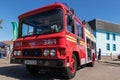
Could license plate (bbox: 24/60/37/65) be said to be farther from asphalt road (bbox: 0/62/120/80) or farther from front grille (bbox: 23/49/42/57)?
asphalt road (bbox: 0/62/120/80)

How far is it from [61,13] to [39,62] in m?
2.16

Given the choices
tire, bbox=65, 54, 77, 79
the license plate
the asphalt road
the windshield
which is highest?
the windshield

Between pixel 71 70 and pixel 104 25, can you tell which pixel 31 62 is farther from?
pixel 104 25

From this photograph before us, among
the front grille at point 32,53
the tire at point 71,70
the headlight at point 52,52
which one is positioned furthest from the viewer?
the front grille at point 32,53

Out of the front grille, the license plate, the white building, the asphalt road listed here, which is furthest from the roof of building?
the license plate

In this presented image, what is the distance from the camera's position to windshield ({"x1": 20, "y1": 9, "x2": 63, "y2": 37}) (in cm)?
818

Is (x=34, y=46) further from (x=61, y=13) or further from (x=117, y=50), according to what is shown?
(x=117, y=50)

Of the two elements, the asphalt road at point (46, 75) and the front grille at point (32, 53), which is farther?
the asphalt road at point (46, 75)

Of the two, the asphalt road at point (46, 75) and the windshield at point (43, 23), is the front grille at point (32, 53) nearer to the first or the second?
the windshield at point (43, 23)

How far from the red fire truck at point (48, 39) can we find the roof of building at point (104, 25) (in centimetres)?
3541

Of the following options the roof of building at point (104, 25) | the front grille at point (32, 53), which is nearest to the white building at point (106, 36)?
the roof of building at point (104, 25)

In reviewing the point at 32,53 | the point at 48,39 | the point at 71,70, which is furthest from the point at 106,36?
the point at 48,39

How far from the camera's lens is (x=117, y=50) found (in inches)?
1885

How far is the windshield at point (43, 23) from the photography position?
26.8 feet
